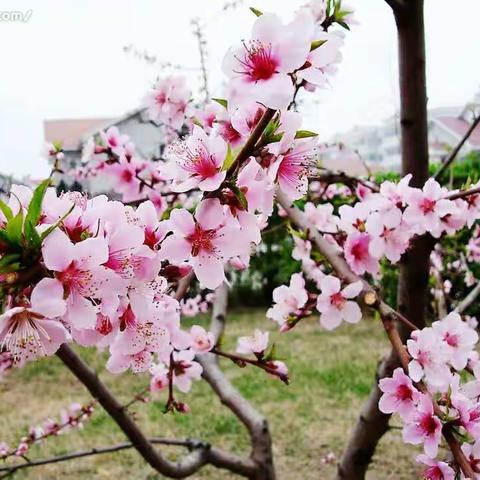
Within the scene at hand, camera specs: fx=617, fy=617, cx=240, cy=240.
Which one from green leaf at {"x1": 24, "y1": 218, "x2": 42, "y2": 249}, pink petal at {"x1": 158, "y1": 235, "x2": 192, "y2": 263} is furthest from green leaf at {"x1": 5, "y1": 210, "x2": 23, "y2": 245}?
pink petal at {"x1": 158, "y1": 235, "x2": 192, "y2": 263}

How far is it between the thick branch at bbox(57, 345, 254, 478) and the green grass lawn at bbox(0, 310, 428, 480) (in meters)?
1.33

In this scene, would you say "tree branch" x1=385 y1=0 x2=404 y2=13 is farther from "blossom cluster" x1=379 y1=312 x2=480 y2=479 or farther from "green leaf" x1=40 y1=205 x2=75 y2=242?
"green leaf" x1=40 y1=205 x2=75 y2=242

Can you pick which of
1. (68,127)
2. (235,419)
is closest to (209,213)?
(235,419)

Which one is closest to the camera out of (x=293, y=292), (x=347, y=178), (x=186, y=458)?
(x=293, y=292)

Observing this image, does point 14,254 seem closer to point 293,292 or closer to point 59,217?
point 59,217

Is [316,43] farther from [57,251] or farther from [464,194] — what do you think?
[464,194]

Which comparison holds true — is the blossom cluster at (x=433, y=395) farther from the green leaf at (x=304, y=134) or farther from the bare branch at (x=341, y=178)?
the bare branch at (x=341, y=178)

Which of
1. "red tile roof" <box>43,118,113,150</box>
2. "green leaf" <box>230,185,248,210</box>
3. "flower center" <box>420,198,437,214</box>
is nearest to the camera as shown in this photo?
"green leaf" <box>230,185,248,210</box>

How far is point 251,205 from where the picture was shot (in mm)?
782

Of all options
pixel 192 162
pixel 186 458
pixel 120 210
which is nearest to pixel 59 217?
pixel 120 210

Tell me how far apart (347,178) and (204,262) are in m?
1.58

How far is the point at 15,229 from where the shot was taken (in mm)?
658

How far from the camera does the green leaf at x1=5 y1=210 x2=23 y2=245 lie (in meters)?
0.66

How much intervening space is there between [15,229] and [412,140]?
138 centimetres
